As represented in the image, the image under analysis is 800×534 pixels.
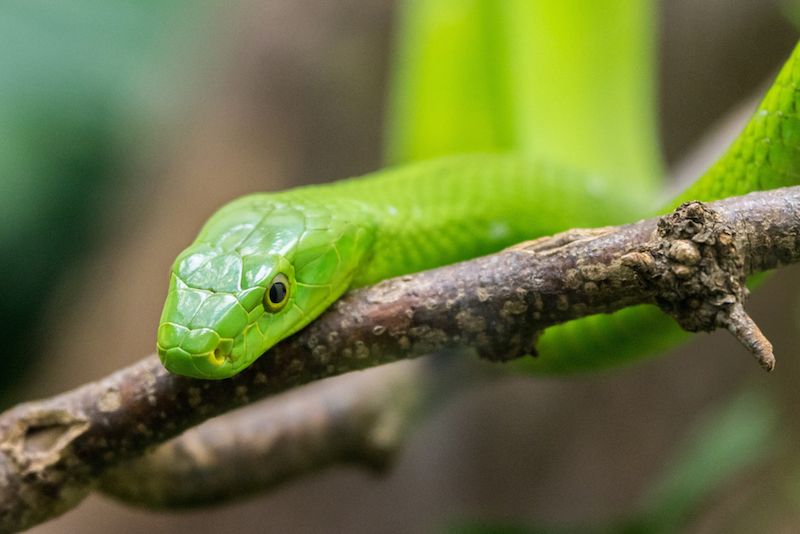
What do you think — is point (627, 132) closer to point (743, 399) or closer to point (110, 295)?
point (743, 399)

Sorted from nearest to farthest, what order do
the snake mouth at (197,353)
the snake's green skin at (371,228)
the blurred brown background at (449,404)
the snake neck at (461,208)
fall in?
the snake mouth at (197,353) < the snake's green skin at (371,228) < the snake neck at (461,208) < the blurred brown background at (449,404)

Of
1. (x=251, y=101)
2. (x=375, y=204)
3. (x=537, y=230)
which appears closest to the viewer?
(x=375, y=204)

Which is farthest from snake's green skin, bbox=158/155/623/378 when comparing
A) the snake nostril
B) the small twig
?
the small twig

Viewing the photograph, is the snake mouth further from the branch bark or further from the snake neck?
the snake neck

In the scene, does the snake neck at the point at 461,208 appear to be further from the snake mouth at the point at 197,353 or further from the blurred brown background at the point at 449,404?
the blurred brown background at the point at 449,404

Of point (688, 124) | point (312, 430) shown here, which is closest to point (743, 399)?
point (312, 430)

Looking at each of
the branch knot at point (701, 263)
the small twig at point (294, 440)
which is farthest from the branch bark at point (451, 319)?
the small twig at point (294, 440)
